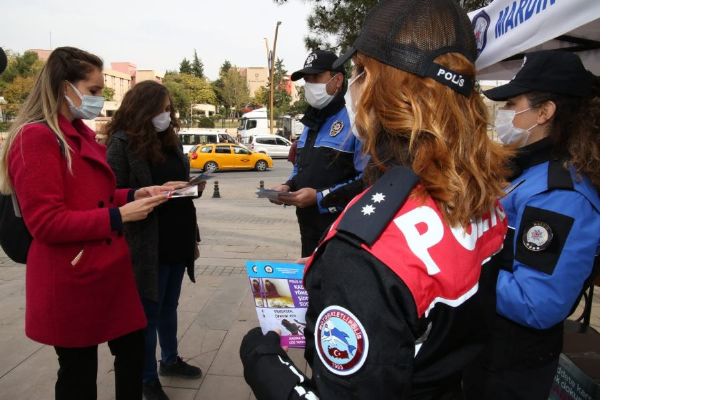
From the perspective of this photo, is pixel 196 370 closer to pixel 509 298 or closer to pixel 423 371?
pixel 509 298

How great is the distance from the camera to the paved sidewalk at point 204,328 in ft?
10.0

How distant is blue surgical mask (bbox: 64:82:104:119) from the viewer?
216 cm

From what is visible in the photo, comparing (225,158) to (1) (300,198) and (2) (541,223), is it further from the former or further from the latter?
(2) (541,223)

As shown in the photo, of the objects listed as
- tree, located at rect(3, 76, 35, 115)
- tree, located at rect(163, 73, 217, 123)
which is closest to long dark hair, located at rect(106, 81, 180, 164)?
tree, located at rect(3, 76, 35, 115)

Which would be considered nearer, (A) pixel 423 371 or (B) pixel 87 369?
(A) pixel 423 371

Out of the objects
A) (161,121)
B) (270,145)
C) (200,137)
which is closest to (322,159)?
(161,121)

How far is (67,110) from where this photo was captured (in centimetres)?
217

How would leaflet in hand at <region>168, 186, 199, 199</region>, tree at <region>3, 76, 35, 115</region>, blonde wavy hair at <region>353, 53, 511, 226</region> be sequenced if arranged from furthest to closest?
tree at <region>3, 76, 35, 115</region> → leaflet in hand at <region>168, 186, 199, 199</region> → blonde wavy hair at <region>353, 53, 511, 226</region>

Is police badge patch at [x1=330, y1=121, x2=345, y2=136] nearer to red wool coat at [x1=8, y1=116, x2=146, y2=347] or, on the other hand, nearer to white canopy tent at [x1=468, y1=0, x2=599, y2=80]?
white canopy tent at [x1=468, y1=0, x2=599, y2=80]

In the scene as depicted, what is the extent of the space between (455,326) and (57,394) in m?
1.98

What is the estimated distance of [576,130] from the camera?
6.05ft

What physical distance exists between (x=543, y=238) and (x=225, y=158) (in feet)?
71.6

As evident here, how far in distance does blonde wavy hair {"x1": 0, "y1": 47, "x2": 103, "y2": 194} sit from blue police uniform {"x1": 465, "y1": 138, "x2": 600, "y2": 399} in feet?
6.25

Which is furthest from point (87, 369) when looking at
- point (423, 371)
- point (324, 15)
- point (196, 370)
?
point (324, 15)
